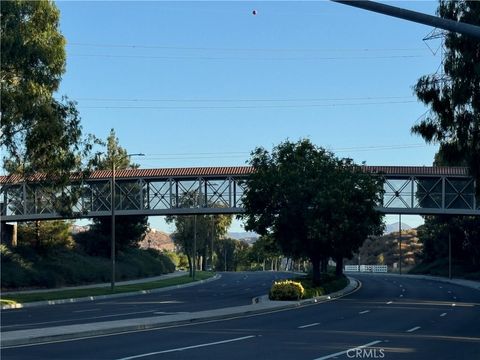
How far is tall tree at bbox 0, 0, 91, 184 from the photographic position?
31.9 m

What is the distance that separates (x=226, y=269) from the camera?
14850cm

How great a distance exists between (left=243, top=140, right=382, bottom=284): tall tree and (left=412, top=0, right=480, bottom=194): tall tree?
17289 mm

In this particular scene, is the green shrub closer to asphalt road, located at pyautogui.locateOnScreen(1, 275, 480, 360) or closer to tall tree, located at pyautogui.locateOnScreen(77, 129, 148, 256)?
asphalt road, located at pyautogui.locateOnScreen(1, 275, 480, 360)

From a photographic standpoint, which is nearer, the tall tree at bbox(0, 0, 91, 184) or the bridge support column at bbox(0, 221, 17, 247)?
the tall tree at bbox(0, 0, 91, 184)

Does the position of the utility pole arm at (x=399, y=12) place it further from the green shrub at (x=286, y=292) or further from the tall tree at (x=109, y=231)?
the tall tree at (x=109, y=231)

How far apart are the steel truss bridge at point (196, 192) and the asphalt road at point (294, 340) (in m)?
31.8

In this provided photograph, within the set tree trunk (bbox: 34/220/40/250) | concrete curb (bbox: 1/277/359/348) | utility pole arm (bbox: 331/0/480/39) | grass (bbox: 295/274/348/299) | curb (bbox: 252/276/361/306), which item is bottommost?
curb (bbox: 252/276/361/306)

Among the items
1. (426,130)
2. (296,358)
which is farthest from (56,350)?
(426,130)

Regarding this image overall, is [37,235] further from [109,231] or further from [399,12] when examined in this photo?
[399,12]

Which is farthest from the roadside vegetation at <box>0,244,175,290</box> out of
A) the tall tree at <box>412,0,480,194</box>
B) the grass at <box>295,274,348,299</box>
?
the tall tree at <box>412,0,480,194</box>

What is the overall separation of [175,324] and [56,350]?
8276 mm

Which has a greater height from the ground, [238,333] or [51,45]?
[51,45]

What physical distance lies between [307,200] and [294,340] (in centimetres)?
2820

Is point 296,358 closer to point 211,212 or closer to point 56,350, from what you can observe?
point 56,350
